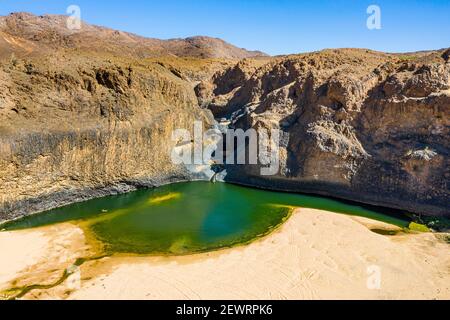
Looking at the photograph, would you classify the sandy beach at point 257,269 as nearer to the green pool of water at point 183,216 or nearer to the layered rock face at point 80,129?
the green pool of water at point 183,216

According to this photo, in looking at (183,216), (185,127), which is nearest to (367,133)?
(183,216)

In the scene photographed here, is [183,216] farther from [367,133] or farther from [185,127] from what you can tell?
[367,133]

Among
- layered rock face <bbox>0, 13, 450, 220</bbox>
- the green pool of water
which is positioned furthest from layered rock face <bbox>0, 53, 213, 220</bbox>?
the green pool of water

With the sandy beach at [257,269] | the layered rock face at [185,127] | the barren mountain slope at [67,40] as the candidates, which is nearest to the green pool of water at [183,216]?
the sandy beach at [257,269]

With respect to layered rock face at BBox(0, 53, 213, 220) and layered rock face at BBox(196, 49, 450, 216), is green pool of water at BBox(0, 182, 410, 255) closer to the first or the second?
layered rock face at BBox(0, 53, 213, 220)

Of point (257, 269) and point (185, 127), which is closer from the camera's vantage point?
point (257, 269)

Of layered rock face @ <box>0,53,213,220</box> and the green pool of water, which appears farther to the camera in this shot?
layered rock face @ <box>0,53,213,220</box>

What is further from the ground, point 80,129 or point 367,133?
point 80,129
